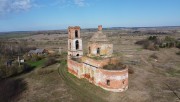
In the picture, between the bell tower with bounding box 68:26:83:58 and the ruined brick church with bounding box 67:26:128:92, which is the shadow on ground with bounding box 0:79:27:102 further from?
the bell tower with bounding box 68:26:83:58

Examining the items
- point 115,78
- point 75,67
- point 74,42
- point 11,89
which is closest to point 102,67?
point 115,78

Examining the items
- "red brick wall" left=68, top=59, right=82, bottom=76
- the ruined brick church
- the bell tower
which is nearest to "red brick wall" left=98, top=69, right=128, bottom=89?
the ruined brick church

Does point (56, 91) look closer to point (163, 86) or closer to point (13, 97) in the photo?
point (13, 97)

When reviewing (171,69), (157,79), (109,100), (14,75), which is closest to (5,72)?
(14,75)

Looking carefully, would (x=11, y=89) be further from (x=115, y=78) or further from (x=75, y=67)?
(x=115, y=78)

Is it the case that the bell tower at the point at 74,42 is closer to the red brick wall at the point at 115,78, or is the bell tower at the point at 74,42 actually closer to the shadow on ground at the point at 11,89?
the shadow on ground at the point at 11,89

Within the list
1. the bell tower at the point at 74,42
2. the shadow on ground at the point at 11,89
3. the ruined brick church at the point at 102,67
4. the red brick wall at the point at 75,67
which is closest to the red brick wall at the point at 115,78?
the ruined brick church at the point at 102,67
